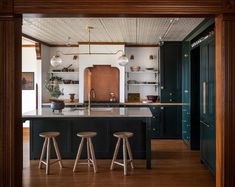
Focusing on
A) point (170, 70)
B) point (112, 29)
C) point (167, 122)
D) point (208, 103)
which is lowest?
point (167, 122)

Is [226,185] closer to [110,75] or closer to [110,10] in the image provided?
[110,10]

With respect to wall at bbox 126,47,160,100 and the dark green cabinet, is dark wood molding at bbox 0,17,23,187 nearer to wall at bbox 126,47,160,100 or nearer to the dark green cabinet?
the dark green cabinet

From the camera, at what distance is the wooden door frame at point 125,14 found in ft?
9.24

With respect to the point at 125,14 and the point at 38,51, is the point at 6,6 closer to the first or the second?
the point at 125,14

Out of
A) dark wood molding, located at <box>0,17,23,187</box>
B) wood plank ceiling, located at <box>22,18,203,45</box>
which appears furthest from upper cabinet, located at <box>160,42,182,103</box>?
dark wood molding, located at <box>0,17,23,187</box>

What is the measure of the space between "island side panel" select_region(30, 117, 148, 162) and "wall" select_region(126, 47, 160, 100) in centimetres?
327

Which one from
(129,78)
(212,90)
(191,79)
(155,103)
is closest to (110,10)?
(212,90)

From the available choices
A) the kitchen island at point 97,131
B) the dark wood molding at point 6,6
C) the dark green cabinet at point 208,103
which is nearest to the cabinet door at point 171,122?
the kitchen island at point 97,131

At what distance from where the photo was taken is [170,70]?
812 cm

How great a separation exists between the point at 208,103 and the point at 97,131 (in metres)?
2.19

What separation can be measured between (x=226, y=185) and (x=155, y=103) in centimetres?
524

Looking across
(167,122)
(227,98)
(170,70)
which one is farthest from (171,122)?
(227,98)

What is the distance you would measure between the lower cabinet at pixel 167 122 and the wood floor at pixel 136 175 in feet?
6.57

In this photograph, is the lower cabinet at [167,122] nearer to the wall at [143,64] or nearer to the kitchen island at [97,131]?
the wall at [143,64]
